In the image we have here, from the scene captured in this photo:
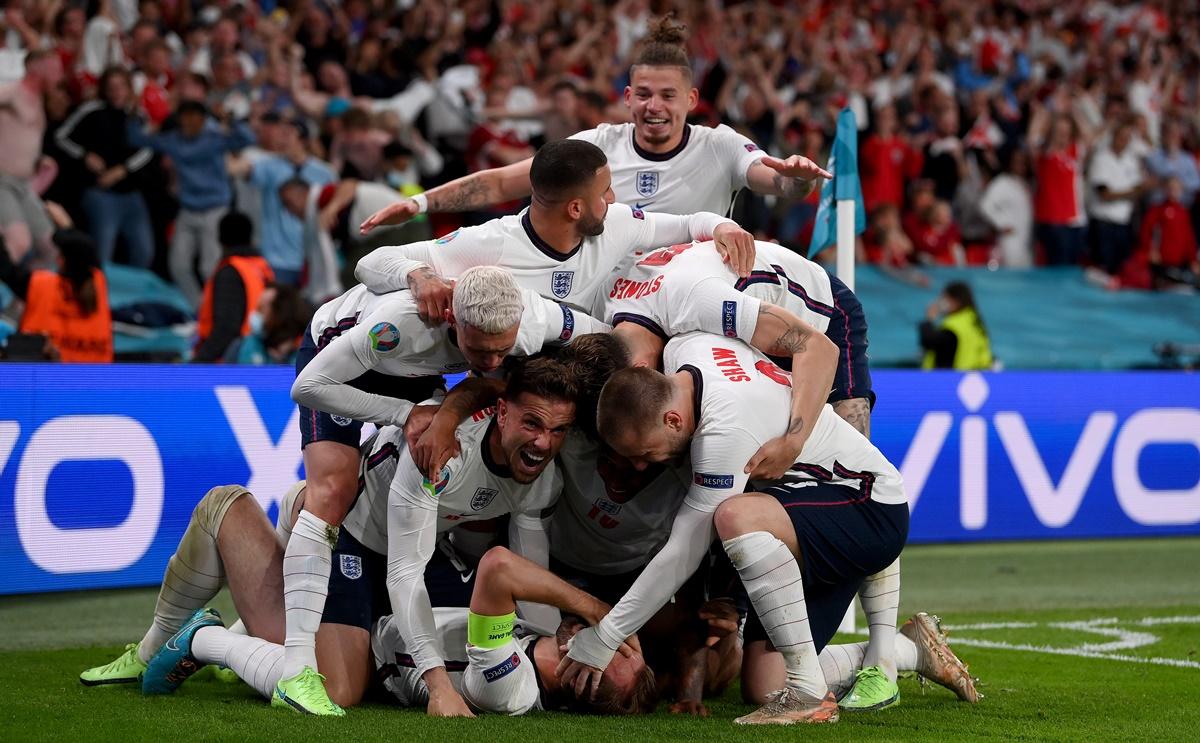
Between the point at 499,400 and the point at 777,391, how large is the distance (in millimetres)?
1054

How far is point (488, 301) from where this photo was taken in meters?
5.14

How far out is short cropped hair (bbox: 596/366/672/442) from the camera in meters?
5.01

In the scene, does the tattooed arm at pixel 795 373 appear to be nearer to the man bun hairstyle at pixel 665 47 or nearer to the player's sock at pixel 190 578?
the man bun hairstyle at pixel 665 47

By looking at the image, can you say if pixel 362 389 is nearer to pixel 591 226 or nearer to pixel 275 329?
pixel 591 226

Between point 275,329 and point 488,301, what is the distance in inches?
223

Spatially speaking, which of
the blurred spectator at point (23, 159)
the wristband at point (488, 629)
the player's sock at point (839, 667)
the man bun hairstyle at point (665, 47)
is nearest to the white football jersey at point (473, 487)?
the wristband at point (488, 629)

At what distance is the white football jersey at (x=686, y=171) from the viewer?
7172 millimetres

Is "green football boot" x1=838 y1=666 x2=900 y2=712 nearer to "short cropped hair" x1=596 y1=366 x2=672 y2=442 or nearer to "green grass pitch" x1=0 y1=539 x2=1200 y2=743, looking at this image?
"green grass pitch" x1=0 y1=539 x2=1200 y2=743

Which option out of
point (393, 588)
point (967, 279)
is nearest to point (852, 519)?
point (393, 588)

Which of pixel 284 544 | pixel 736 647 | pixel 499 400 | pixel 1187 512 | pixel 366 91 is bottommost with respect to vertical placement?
pixel 1187 512

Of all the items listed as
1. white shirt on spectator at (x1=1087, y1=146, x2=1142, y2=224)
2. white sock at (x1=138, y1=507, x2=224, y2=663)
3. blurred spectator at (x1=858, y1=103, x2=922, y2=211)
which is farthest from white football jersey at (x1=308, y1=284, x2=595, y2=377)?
white shirt on spectator at (x1=1087, y1=146, x2=1142, y2=224)

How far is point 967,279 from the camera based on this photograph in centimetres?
1617

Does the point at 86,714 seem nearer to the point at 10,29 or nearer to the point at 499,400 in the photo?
the point at 499,400

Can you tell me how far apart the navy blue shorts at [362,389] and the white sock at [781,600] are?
162 cm
